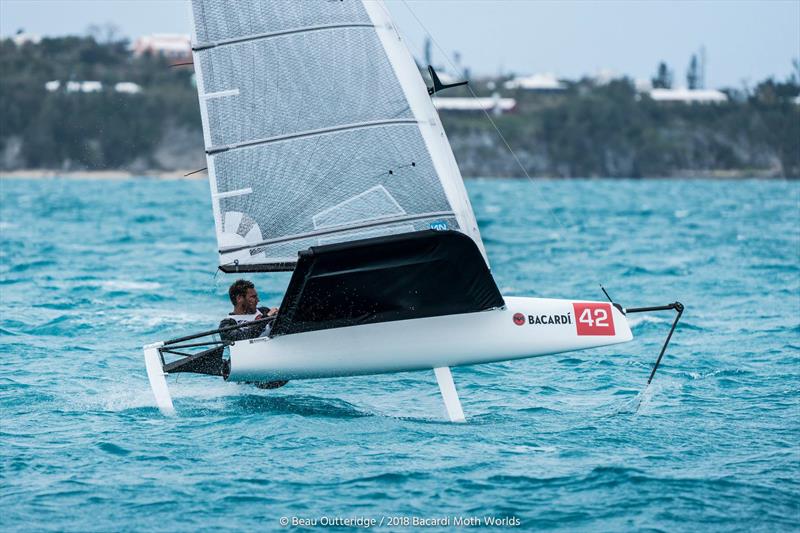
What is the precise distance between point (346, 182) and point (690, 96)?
133812 mm

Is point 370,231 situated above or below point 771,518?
above

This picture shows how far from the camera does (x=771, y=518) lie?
22.8 ft

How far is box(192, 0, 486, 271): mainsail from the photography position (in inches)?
371

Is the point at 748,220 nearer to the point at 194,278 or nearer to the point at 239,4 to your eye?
the point at 194,278

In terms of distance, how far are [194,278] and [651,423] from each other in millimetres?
12048

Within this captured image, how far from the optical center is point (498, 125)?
406 ft

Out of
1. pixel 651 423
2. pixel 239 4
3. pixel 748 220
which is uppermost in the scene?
pixel 239 4

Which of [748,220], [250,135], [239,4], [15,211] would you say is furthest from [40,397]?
[748,220]

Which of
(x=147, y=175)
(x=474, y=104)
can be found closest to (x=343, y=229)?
(x=147, y=175)

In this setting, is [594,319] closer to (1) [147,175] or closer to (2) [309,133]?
(2) [309,133]

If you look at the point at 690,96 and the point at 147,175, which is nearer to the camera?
the point at 147,175

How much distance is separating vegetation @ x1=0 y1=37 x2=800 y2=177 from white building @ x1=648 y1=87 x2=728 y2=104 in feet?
5.92

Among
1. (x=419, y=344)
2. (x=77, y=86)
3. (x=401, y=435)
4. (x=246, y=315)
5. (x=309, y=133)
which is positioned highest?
(x=77, y=86)

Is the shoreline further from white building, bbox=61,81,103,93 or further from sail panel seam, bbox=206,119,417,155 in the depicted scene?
sail panel seam, bbox=206,119,417,155
